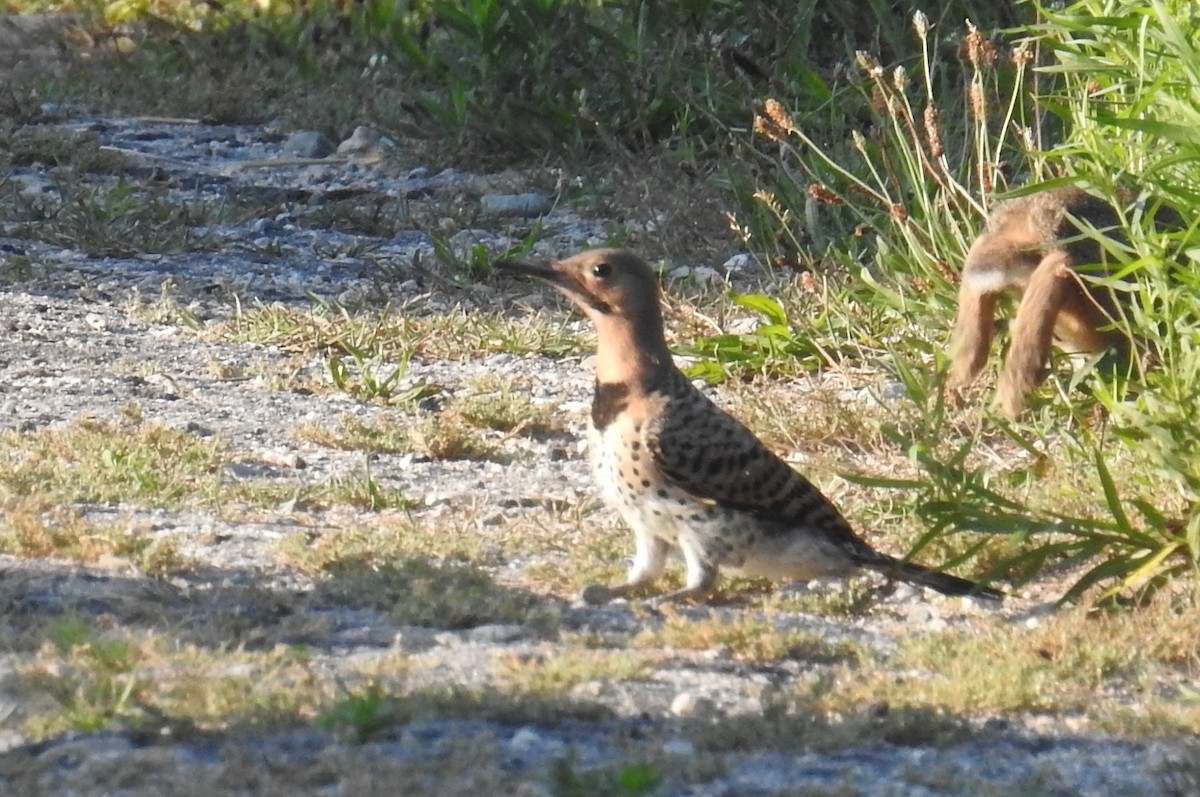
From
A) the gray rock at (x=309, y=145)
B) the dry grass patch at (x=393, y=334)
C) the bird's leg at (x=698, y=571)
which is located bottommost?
the bird's leg at (x=698, y=571)

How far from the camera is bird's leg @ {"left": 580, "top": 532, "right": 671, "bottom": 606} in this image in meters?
5.14

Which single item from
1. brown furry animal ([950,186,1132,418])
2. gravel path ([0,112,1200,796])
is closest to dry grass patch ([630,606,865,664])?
gravel path ([0,112,1200,796])

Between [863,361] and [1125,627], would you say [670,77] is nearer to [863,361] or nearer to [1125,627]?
[863,361]

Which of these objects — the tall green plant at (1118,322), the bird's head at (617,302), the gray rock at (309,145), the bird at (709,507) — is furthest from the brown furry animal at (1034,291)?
the gray rock at (309,145)

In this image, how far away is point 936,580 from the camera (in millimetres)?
5059

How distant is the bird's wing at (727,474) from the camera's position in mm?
5164

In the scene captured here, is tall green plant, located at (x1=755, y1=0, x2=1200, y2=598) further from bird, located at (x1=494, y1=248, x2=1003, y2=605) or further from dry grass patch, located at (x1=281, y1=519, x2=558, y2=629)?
dry grass patch, located at (x1=281, y1=519, x2=558, y2=629)

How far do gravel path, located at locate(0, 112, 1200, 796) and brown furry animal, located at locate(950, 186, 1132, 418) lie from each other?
0.91 metres

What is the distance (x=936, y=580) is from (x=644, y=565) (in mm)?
763

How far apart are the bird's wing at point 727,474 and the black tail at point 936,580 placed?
0.52 feet

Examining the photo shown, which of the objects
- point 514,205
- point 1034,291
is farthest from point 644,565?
point 514,205

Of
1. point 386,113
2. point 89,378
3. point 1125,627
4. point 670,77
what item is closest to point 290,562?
point 1125,627

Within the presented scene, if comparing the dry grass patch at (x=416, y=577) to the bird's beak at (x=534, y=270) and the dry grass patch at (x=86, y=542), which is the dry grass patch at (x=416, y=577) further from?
the bird's beak at (x=534, y=270)

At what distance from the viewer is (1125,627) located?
466 centimetres
